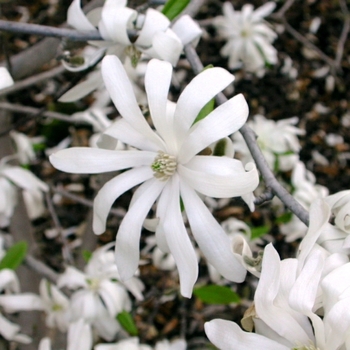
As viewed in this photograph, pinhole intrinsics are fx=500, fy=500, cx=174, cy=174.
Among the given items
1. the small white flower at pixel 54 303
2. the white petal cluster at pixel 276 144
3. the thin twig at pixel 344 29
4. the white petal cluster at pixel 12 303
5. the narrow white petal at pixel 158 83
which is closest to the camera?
the narrow white petal at pixel 158 83

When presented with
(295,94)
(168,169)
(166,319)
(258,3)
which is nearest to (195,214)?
(168,169)

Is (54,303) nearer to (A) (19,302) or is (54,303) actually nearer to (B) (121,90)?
(A) (19,302)

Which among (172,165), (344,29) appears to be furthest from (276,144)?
(344,29)

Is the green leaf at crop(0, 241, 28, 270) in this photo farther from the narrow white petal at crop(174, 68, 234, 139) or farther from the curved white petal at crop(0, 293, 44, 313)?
the narrow white petal at crop(174, 68, 234, 139)

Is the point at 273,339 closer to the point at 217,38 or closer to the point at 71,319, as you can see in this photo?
the point at 71,319

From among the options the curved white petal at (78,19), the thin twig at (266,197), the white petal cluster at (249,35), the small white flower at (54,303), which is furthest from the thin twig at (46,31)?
the white petal cluster at (249,35)

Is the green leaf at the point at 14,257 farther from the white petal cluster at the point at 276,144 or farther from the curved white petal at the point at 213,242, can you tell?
the white petal cluster at the point at 276,144

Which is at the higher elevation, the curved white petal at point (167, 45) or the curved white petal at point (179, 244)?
the curved white petal at point (167, 45)
